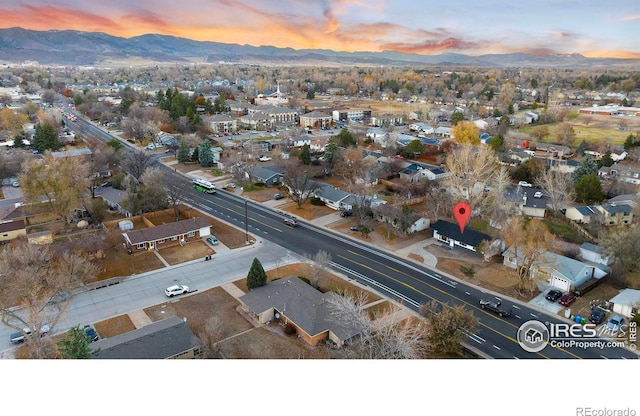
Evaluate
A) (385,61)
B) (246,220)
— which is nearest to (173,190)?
(246,220)

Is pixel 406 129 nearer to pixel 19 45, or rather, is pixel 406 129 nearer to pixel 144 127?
pixel 144 127

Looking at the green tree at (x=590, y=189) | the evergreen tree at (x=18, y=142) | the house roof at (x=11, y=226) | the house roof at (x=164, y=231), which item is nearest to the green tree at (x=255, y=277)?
the house roof at (x=164, y=231)

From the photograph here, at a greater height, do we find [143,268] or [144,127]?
[144,127]

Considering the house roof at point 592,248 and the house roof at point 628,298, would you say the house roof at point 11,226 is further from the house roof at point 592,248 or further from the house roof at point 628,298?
the house roof at point 592,248

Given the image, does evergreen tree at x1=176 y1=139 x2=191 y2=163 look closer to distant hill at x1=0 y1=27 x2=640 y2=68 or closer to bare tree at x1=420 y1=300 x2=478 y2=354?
distant hill at x1=0 y1=27 x2=640 y2=68

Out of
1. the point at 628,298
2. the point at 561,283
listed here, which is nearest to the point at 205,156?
the point at 561,283

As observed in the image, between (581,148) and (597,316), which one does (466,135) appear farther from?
(597,316)
